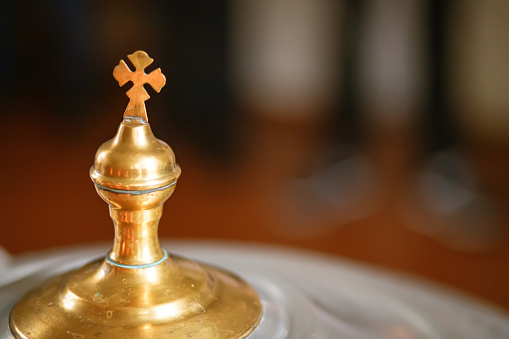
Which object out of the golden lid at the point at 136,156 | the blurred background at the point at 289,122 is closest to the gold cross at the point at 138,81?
the golden lid at the point at 136,156

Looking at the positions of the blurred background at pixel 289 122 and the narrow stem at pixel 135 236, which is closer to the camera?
the narrow stem at pixel 135 236

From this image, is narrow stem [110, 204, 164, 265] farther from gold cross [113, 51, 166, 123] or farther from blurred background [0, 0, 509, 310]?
blurred background [0, 0, 509, 310]

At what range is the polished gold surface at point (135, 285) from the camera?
52 centimetres

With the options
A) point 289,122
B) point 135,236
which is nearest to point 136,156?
point 135,236

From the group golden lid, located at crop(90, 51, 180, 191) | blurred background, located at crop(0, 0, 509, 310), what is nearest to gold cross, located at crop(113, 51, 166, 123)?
golden lid, located at crop(90, 51, 180, 191)

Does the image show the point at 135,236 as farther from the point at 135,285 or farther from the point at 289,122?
the point at 289,122

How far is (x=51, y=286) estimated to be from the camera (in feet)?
1.94

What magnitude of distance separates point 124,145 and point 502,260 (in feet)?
6.80

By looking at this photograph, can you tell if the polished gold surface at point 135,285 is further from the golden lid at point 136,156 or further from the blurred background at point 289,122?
the blurred background at point 289,122

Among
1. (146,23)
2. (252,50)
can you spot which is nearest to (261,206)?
(146,23)

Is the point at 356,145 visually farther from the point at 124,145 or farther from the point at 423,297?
the point at 124,145

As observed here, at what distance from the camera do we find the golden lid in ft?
1.78

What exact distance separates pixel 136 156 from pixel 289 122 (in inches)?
140

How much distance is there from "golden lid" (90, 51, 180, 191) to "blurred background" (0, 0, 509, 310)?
1759 mm
